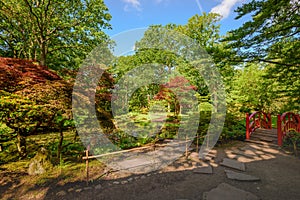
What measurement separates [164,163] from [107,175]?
1288 millimetres

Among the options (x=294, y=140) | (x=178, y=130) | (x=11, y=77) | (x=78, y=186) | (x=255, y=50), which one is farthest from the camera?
(x=178, y=130)

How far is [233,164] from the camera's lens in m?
3.32

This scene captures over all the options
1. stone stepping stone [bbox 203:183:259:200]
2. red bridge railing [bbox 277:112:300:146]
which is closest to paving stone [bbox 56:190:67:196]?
stone stepping stone [bbox 203:183:259:200]

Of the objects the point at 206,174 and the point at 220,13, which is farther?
the point at 220,13

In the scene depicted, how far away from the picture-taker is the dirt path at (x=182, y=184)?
7.50 ft

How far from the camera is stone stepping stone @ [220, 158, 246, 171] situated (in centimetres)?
317

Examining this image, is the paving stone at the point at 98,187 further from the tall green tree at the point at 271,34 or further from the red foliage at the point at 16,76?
the tall green tree at the point at 271,34

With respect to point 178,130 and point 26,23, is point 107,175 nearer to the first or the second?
point 178,130

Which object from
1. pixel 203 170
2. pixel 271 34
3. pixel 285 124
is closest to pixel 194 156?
pixel 203 170

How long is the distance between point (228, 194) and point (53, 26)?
8.84 meters

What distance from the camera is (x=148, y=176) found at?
291cm

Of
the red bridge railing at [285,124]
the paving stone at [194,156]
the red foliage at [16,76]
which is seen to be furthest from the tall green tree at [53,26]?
the red bridge railing at [285,124]

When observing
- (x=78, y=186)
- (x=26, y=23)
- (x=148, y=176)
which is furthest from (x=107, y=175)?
(x=26, y=23)

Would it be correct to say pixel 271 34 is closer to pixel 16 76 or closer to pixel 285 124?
pixel 285 124
